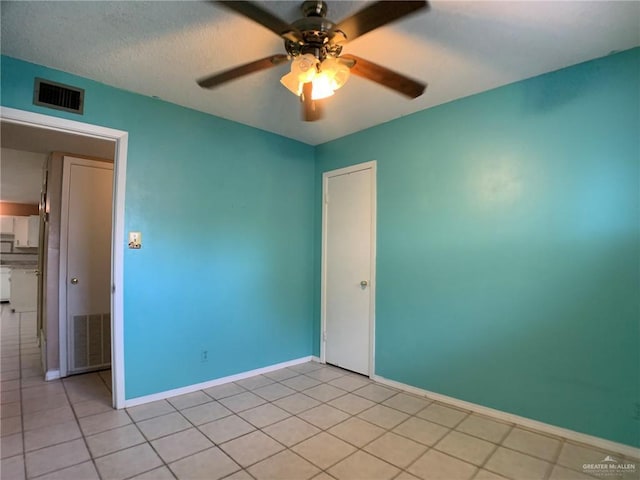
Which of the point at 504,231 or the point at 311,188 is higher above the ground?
the point at 311,188

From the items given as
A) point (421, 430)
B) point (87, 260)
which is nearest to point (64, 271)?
point (87, 260)

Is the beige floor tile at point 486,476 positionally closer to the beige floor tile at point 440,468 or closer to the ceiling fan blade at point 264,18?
the beige floor tile at point 440,468

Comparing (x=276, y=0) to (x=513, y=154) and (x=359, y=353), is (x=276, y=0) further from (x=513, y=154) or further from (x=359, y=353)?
(x=359, y=353)

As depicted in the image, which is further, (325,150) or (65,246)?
(325,150)

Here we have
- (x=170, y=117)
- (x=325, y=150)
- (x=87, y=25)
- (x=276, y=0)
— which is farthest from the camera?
(x=325, y=150)

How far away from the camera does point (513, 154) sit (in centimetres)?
242

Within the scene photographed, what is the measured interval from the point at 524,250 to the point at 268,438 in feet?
7.22

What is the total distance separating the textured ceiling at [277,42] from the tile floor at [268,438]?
2.45 m

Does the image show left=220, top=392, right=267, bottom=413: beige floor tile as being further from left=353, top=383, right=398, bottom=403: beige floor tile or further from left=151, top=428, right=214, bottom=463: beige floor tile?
left=353, top=383, right=398, bottom=403: beige floor tile

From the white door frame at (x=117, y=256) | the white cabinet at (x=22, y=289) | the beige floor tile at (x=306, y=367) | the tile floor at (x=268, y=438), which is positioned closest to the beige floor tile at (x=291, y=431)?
the tile floor at (x=268, y=438)

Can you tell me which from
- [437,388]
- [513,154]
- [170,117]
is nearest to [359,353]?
[437,388]

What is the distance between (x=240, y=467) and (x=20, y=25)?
2.77 m

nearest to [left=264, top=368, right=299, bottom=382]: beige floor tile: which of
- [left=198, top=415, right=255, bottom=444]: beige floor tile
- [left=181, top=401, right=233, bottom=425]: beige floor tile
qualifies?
[left=181, top=401, right=233, bottom=425]: beige floor tile

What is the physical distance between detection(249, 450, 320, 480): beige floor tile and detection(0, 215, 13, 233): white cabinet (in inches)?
332
